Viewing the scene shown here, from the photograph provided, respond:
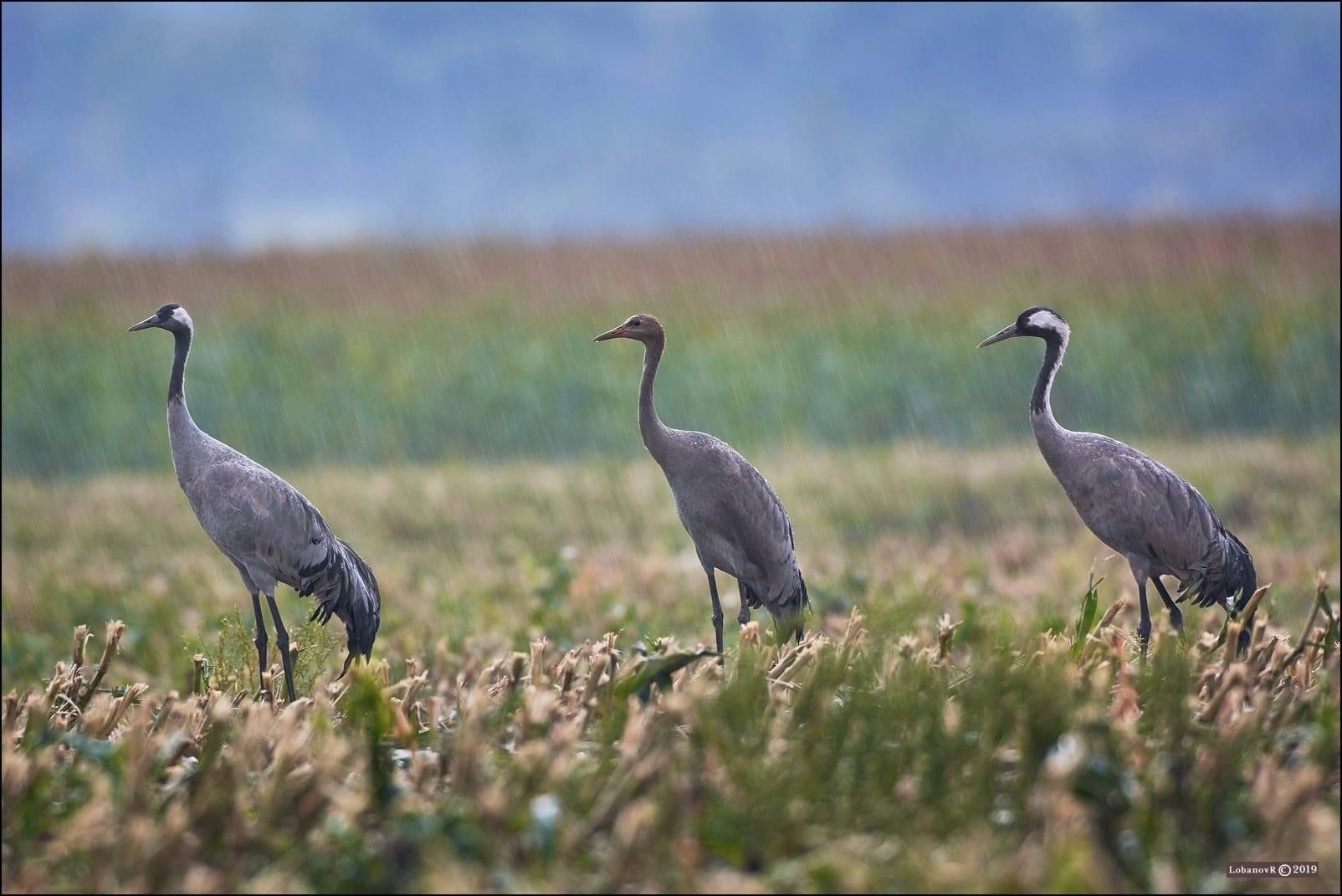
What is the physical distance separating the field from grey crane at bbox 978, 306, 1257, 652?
37cm

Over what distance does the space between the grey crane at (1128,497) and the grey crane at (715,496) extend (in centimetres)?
87

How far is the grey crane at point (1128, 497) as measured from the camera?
4.29 meters

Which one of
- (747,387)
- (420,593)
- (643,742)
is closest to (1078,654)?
(643,742)

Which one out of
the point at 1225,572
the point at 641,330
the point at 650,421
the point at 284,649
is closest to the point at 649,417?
the point at 650,421

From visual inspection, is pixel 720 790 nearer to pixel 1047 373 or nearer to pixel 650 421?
pixel 650 421

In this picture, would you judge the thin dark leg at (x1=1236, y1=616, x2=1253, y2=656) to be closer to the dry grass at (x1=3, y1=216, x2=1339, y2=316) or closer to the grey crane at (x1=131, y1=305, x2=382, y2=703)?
the grey crane at (x1=131, y1=305, x2=382, y2=703)

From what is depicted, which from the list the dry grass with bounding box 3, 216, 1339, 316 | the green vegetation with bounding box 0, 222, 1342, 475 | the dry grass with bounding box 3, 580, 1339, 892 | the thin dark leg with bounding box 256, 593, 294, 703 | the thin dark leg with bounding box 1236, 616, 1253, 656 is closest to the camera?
the dry grass with bounding box 3, 580, 1339, 892

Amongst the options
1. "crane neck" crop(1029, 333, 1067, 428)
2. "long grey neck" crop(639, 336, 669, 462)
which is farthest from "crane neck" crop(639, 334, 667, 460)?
"crane neck" crop(1029, 333, 1067, 428)

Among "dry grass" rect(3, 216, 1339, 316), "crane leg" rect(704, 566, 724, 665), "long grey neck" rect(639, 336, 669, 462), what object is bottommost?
"crane leg" rect(704, 566, 724, 665)

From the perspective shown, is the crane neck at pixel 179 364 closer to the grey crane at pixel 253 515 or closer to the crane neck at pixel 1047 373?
the grey crane at pixel 253 515

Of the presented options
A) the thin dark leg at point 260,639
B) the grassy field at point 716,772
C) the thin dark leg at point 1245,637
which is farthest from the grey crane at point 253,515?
the thin dark leg at point 1245,637

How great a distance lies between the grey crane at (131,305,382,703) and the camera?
427 centimetres

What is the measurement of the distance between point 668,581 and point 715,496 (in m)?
4.46

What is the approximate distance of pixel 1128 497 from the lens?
4297 millimetres
